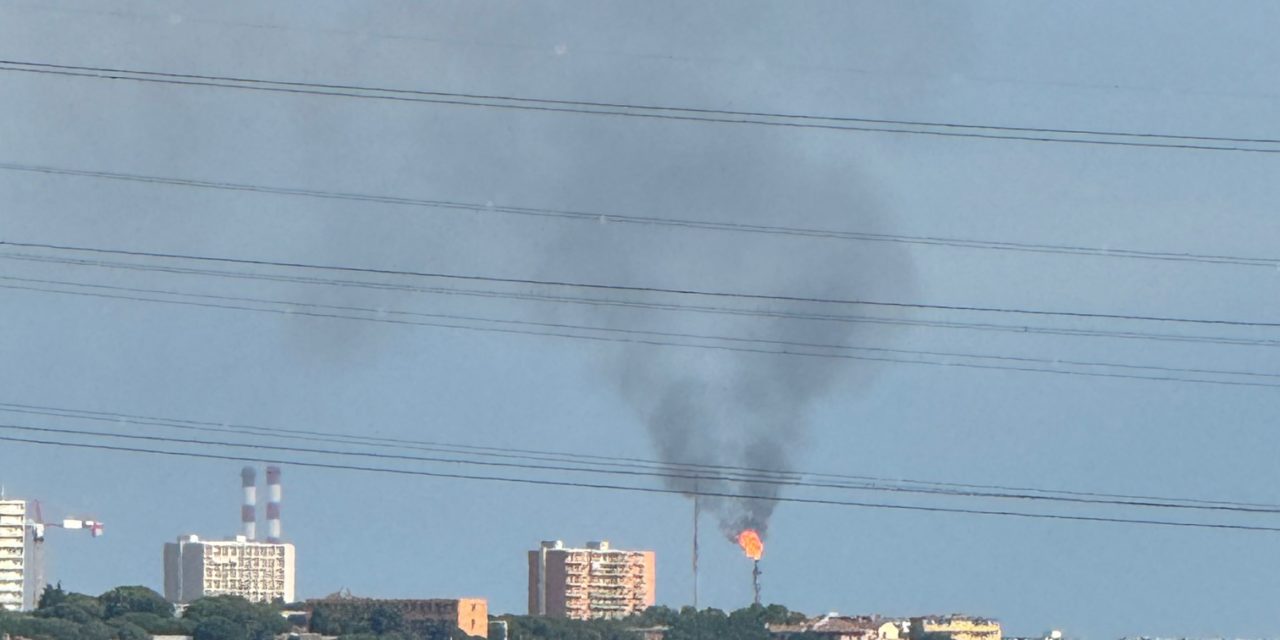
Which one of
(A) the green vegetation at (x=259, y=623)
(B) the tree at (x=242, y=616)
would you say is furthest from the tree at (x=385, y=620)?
(B) the tree at (x=242, y=616)

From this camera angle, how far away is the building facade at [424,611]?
165 metres

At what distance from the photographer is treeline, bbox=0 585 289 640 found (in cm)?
12903

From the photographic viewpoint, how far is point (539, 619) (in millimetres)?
179125

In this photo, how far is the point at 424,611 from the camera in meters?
172

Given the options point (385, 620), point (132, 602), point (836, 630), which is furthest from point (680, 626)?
point (132, 602)

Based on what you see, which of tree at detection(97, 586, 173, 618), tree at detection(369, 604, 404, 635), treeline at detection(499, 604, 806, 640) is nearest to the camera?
tree at detection(97, 586, 173, 618)

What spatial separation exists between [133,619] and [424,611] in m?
35.6

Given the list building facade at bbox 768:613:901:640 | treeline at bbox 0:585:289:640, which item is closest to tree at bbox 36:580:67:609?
treeline at bbox 0:585:289:640

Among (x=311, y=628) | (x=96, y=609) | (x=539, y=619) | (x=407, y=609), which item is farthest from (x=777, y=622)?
(x=96, y=609)

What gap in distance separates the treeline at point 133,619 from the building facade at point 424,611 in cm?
823

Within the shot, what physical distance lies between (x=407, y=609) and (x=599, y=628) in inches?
606

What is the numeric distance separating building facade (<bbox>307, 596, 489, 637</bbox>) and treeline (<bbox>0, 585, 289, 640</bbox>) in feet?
27.0

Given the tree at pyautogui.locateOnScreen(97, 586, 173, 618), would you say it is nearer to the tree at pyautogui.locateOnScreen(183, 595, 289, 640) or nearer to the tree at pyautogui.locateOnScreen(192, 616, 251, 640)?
the tree at pyautogui.locateOnScreen(183, 595, 289, 640)

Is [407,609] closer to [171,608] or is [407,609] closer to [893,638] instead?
[171,608]
